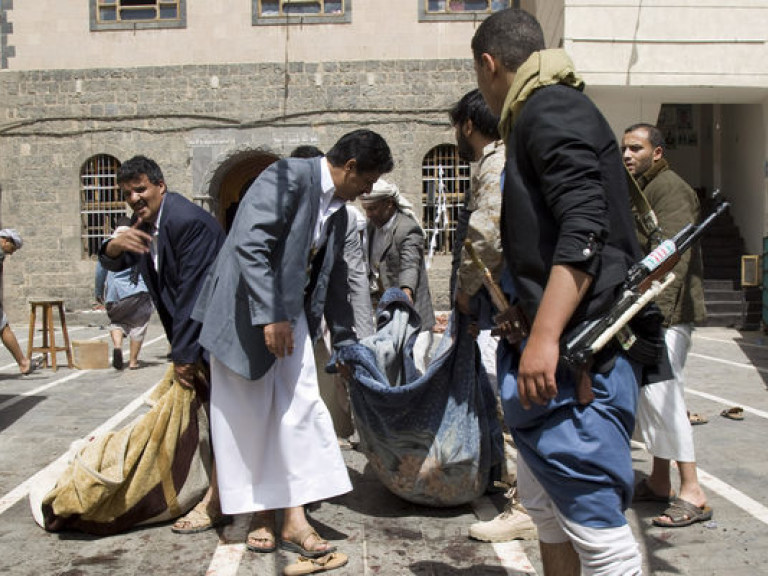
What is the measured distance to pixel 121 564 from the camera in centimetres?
364

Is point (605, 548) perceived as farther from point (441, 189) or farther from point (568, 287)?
point (441, 189)

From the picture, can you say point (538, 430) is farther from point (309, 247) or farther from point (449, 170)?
point (449, 170)

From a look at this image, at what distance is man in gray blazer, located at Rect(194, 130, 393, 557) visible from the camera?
11.8 feet

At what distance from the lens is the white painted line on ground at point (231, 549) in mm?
3544

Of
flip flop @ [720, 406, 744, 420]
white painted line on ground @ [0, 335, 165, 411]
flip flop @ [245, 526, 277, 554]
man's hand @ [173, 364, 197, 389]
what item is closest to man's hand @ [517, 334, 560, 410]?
flip flop @ [245, 526, 277, 554]

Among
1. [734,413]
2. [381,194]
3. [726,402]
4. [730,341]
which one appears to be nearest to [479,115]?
[381,194]

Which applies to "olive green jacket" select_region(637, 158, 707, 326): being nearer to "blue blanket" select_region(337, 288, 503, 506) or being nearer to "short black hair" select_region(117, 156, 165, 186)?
"blue blanket" select_region(337, 288, 503, 506)

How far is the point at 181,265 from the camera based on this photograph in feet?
13.4

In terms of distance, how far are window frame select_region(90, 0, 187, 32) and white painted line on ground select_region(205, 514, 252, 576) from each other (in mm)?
16035

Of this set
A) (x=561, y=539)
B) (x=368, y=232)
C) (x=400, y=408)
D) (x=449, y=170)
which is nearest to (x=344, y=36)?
(x=449, y=170)

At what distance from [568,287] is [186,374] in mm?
2458

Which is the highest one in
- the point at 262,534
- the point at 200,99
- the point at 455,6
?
the point at 455,6

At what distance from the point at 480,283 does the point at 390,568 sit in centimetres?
128

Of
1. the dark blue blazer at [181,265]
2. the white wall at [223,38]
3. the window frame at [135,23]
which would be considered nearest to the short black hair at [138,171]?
the dark blue blazer at [181,265]
